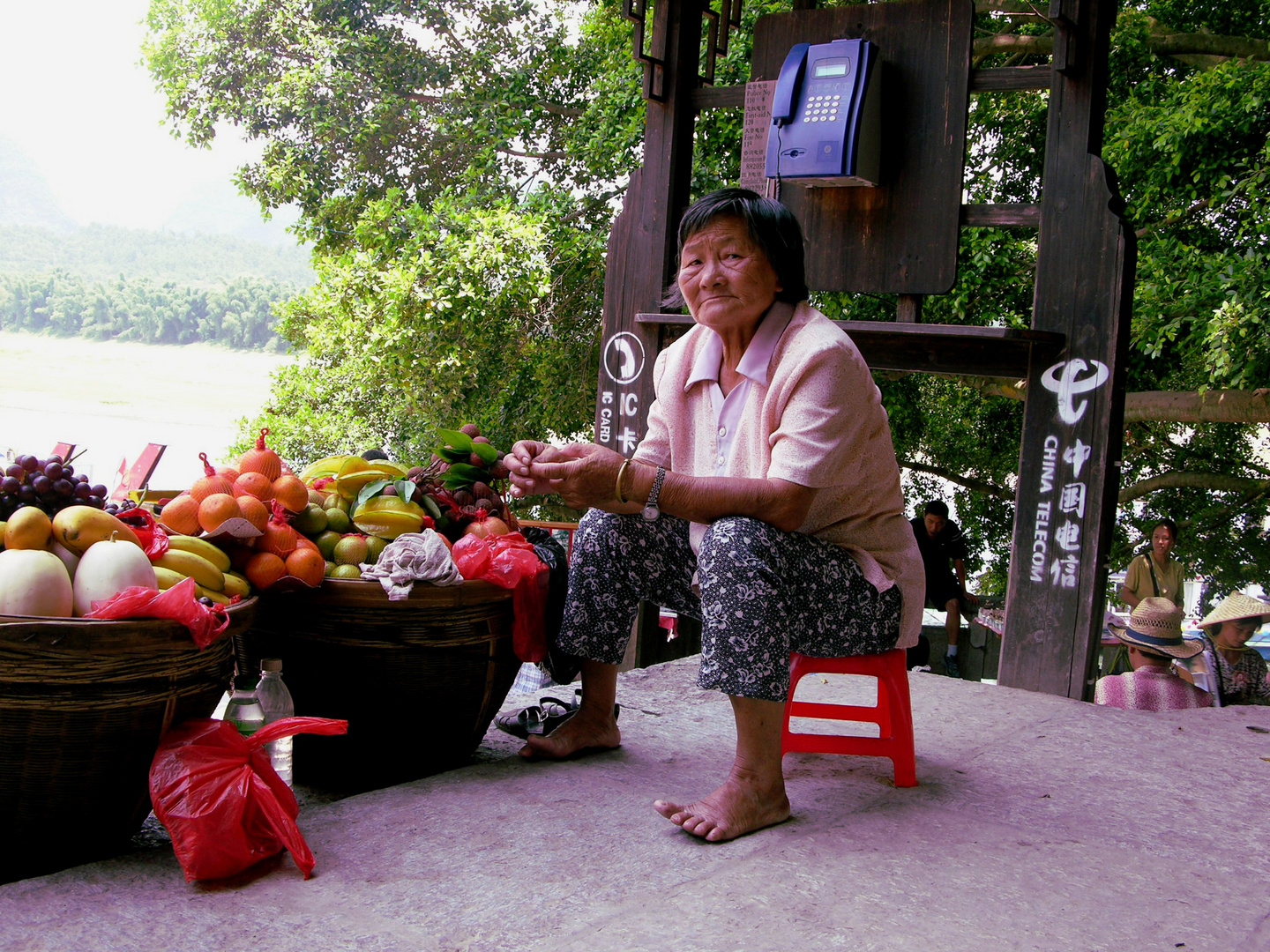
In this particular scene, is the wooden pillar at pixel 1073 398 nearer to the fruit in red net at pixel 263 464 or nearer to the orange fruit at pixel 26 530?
the fruit in red net at pixel 263 464

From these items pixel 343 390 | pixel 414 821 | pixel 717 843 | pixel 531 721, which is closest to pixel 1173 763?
pixel 717 843

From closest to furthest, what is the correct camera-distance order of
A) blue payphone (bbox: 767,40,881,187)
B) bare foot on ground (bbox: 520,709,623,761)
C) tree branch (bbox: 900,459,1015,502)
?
bare foot on ground (bbox: 520,709,623,761) → blue payphone (bbox: 767,40,881,187) → tree branch (bbox: 900,459,1015,502)

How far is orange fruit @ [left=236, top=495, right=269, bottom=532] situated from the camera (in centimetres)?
221

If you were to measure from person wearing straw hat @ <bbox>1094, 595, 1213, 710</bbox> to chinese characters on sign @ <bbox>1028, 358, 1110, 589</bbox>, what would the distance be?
1636mm

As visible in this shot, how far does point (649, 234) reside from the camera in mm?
4434

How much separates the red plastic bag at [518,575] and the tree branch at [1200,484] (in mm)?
7696

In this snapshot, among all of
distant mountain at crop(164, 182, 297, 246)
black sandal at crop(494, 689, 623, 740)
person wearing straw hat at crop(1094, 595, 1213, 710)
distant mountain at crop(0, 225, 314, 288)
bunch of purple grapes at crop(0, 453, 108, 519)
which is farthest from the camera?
distant mountain at crop(164, 182, 297, 246)

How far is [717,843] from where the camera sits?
2057 mm

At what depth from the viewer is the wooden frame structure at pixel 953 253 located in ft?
11.6

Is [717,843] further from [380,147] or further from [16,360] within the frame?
[16,360]

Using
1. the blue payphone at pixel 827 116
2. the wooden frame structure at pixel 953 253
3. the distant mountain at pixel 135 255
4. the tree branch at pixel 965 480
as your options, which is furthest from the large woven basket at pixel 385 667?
the distant mountain at pixel 135 255

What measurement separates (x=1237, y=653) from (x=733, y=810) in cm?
458

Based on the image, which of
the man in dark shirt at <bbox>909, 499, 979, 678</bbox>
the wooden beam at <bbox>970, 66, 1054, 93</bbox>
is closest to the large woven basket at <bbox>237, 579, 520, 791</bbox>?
the wooden beam at <bbox>970, 66, 1054, 93</bbox>

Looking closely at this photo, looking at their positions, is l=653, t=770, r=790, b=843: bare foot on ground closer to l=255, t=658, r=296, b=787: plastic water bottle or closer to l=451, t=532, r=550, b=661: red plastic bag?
→ l=451, t=532, r=550, b=661: red plastic bag
